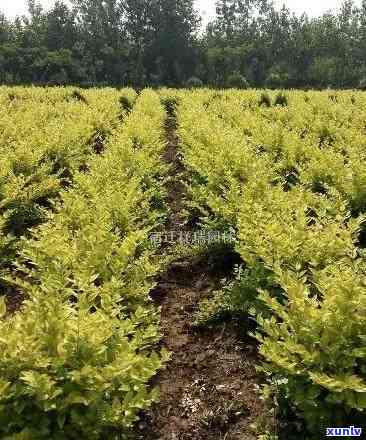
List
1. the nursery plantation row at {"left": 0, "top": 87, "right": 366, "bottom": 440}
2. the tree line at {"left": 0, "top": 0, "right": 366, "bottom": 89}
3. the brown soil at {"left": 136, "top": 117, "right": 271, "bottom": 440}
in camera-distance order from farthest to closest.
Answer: the tree line at {"left": 0, "top": 0, "right": 366, "bottom": 89}, the brown soil at {"left": 136, "top": 117, "right": 271, "bottom": 440}, the nursery plantation row at {"left": 0, "top": 87, "right": 366, "bottom": 440}

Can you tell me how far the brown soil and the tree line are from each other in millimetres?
41454

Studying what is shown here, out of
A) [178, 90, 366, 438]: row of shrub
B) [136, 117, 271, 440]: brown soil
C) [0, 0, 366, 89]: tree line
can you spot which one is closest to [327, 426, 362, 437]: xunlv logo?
[178, 90, 366, 438]: row of shrub

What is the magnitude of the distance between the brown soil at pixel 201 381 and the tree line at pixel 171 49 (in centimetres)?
4145

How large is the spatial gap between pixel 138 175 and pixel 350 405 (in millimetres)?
5614

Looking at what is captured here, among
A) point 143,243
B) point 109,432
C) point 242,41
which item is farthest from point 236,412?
point 242,41

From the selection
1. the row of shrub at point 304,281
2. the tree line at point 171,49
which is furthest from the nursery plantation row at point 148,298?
the tree line at point 171,49

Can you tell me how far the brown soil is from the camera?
3.79 metres

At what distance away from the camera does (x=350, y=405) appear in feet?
9.95

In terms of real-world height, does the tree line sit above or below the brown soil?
above

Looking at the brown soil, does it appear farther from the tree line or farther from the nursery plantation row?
the tree line

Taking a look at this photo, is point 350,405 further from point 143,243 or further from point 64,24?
point 64,24

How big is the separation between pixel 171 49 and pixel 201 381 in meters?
54.8

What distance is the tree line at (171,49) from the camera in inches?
1861

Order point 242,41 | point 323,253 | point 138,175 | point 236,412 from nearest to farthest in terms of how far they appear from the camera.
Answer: point 236,412
point 323,253
point 138,175
point 242,41
